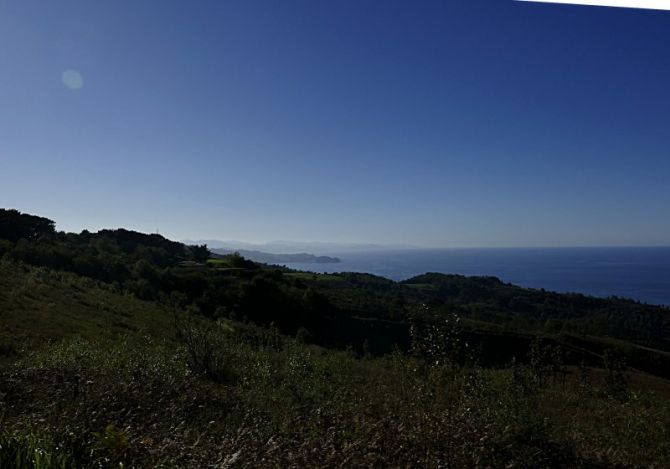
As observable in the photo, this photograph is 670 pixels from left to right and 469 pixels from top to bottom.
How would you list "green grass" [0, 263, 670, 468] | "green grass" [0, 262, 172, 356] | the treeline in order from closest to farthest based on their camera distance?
1. "green grass" [0, 263, 670, 468]
2. "green grass" [0, 262, 172, 356]
3. the treeline

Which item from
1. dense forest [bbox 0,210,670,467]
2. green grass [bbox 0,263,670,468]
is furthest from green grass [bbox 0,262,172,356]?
green grass [bbox 0,263,670,468]

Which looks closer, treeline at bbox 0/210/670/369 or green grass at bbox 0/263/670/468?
green grass at bbox 0/263/670/468

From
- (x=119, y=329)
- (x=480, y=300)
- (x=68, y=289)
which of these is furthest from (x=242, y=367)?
(x=480, y=300)

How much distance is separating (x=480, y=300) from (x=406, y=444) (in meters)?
139

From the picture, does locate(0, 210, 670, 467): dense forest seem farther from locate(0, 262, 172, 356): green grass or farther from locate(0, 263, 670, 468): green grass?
locate(0, 262, 172, 356): green grass

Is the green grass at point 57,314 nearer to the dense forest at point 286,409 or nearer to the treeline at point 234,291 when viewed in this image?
the dense forest at point 286,409

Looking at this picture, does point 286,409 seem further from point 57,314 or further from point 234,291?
point 234,291

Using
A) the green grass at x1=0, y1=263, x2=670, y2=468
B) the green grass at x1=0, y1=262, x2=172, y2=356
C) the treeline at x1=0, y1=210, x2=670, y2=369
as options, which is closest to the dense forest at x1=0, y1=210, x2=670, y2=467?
the green grass at x1=0, y1=263, x2=670, y2=468

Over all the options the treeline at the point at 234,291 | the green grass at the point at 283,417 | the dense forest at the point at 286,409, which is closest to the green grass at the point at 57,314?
the dense forest at the point at 286,409

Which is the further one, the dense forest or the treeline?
the treeline

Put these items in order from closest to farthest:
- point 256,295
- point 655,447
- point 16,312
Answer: point 655,447
point 16,312
point 256,295

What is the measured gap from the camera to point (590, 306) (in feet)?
426

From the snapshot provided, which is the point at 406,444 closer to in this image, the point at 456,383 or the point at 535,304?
the point at 456,383

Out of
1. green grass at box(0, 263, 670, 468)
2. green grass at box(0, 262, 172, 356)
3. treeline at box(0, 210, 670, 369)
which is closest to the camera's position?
green grass at box(0, 263, 670, 468)
